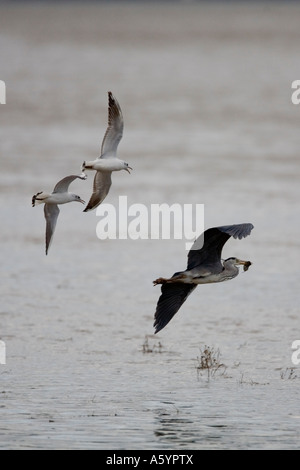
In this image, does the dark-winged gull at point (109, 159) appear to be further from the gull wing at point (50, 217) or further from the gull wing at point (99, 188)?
the gull wing at point (50, 217)

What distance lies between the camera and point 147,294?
63.6 ft

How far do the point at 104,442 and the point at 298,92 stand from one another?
40.5 meters

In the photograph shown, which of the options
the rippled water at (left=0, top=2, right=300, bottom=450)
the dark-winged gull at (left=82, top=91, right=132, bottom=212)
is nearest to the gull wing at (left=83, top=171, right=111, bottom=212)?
the dark-winged gull at (left=82, top=91, right=132, bottom=212)

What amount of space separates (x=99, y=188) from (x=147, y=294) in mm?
3639

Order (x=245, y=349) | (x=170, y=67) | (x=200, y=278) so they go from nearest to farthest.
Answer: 1. (x=200, y=278)
2. (x=245, y=349)
3. (x=170, y=67)

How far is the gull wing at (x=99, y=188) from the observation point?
15.9 m

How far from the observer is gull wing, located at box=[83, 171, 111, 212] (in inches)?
627

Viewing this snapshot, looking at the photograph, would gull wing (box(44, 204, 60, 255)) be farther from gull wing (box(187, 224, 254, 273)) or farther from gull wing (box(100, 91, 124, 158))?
gull wing (box(187, 224, 254, 273))

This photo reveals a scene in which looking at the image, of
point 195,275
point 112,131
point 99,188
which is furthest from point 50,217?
point 195,275

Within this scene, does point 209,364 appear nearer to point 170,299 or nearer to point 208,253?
point 170,299

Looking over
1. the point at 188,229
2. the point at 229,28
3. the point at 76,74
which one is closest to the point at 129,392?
the point at 188,229

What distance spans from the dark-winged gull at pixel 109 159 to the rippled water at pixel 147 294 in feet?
5.70

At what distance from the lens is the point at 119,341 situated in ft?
54.3
